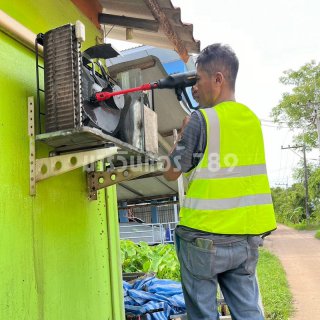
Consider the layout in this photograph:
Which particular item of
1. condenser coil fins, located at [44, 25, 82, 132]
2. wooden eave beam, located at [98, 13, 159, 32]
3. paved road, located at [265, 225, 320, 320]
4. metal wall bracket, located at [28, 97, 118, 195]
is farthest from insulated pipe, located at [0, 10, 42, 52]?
paved road, located at [265, 225, 320, 320]

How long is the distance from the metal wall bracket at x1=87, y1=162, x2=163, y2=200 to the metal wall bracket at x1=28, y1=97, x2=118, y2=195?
372 mm

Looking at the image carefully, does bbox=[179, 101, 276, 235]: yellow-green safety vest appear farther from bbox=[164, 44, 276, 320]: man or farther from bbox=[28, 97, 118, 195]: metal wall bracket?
bbox=[28, 97, 118, 195]: metal wall bracket

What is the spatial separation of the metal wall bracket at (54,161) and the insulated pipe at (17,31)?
343 mm

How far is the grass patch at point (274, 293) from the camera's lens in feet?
18.9

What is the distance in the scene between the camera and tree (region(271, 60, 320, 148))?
27.8 meters

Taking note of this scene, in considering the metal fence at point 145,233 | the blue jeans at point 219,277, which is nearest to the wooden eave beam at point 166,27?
the blue jeans at point 219,277

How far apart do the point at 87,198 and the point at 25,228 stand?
0.67 metres

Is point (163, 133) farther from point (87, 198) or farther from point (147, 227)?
point (147, 227)

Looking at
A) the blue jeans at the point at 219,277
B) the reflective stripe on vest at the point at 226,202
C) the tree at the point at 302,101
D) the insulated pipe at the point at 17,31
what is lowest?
the blue jeans at the point at 219,277

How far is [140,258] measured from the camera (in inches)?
232

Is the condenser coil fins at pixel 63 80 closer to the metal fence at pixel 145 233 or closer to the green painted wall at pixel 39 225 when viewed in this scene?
the green painted wall at pixel 39 225

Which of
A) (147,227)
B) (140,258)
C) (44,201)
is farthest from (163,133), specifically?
(147,227)

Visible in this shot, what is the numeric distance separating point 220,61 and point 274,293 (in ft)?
20.5

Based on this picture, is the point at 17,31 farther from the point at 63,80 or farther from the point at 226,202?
the point at 226,202
